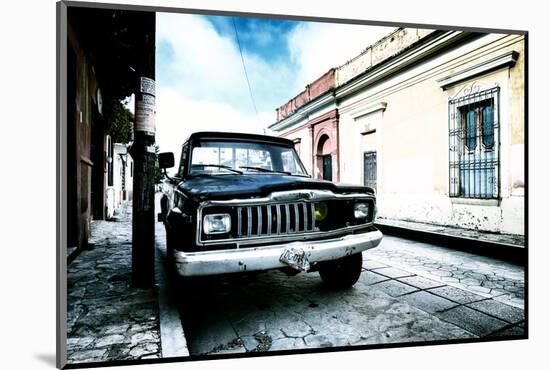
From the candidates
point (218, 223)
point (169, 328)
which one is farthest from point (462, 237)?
point (169, 328)

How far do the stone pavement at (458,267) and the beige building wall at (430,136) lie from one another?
13.7 inches

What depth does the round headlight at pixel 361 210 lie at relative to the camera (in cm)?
244

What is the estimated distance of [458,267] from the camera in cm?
317

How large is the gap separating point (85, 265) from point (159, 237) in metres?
2.27

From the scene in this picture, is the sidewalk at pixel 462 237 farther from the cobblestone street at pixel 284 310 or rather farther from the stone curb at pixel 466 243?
the cobblestone street at pixel 284 310

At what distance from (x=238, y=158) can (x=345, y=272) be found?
1415mm

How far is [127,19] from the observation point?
259 centimetres

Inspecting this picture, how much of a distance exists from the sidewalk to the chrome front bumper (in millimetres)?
1748

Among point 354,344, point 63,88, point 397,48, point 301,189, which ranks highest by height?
point 397,48

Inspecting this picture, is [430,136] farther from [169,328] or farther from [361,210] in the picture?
[169,328]

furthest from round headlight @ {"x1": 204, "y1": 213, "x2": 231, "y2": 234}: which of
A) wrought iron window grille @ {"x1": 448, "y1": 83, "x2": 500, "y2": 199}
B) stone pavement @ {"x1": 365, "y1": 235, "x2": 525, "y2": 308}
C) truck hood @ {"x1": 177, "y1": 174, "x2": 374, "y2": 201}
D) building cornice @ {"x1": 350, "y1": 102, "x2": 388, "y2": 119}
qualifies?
building cornice @ {"x1": 350, "y1": 102, "x2": 388, "y2": 119}

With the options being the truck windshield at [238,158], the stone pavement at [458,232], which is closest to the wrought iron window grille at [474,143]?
the stone pavement at [458,232]

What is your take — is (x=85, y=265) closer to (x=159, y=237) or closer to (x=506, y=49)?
(x=159, y=237)
